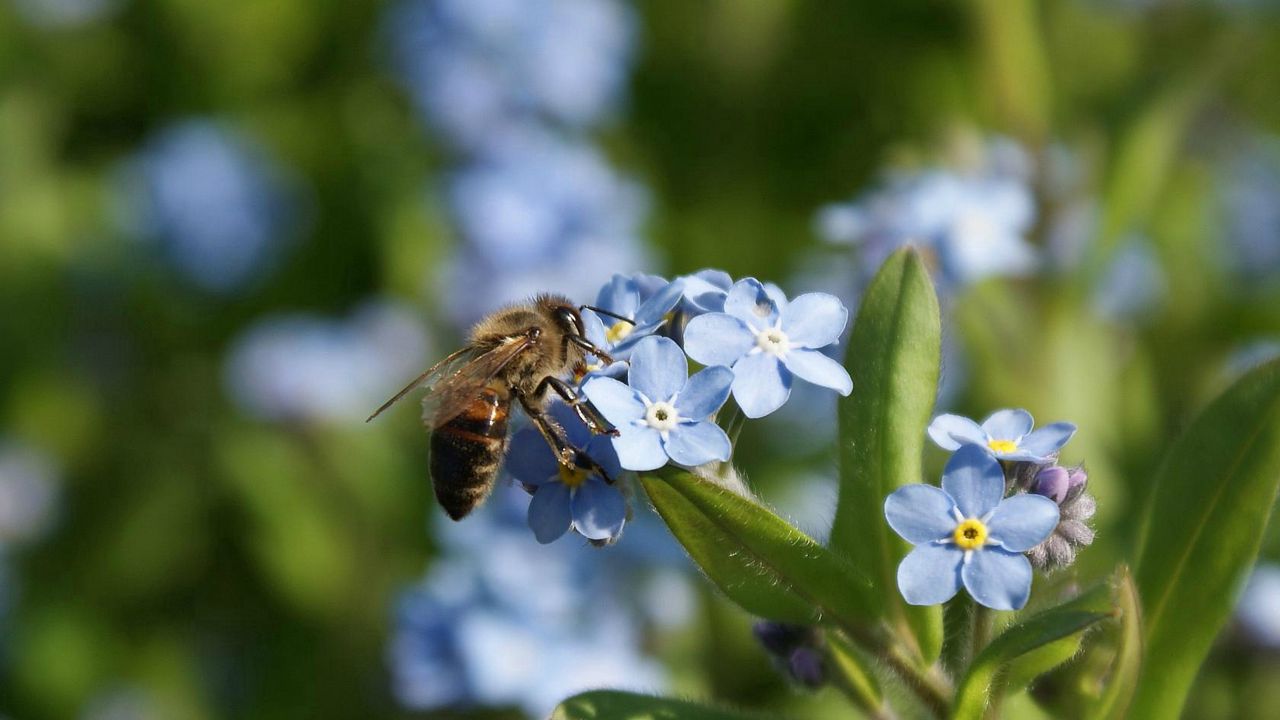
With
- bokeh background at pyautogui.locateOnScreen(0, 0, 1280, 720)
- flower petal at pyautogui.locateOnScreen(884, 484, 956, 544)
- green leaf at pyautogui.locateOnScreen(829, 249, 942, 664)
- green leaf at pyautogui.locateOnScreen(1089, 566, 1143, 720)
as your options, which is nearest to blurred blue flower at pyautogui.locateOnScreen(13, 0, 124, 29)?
bokeh background at pyautogui.locateOnScreen(0, 0, 1280, 720)

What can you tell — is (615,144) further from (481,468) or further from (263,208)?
(481,468)

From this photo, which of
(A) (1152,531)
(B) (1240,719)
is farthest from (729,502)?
(B) (1240,719)

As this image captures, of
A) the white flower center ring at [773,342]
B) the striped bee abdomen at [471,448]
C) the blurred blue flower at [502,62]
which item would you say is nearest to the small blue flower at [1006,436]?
the white flower center ring at [773,342]

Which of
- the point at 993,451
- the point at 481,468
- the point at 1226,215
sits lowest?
the point at 1226,215

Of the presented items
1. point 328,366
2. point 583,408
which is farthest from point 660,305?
point 328,366

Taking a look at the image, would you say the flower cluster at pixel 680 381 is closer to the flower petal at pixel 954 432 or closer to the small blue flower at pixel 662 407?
the small blue flower at pixel 662 407

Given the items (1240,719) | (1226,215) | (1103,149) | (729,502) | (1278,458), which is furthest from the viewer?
(1226,215)

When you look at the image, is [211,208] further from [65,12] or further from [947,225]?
[947,225]
